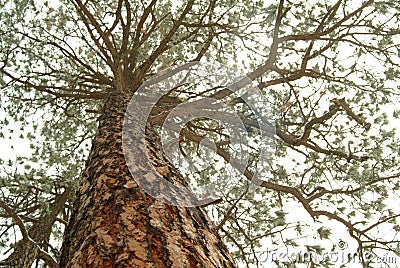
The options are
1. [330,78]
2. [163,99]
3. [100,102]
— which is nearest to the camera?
[330,78]

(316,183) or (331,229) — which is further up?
(316,183)

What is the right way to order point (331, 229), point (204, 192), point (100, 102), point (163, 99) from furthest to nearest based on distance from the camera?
point (100, 102)
point (163, 99)
point (204, 192)
point (331, 229)

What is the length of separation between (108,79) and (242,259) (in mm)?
2451

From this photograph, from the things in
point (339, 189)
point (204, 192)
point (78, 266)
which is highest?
point (339, 189)

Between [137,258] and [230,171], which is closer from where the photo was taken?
[137,258]

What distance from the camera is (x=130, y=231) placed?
3.93 feet

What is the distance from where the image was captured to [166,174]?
1740 mm

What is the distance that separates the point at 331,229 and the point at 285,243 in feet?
1.61

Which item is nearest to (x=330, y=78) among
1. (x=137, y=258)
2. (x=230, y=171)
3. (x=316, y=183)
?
(x=316, y=183)

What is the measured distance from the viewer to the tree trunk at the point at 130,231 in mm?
1088

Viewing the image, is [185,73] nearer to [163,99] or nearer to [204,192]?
[163,99]

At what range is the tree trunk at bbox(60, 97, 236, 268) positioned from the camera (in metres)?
1.09

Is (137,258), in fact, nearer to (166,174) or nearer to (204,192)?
(166,174)

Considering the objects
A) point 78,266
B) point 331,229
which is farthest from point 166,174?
point 331,229
